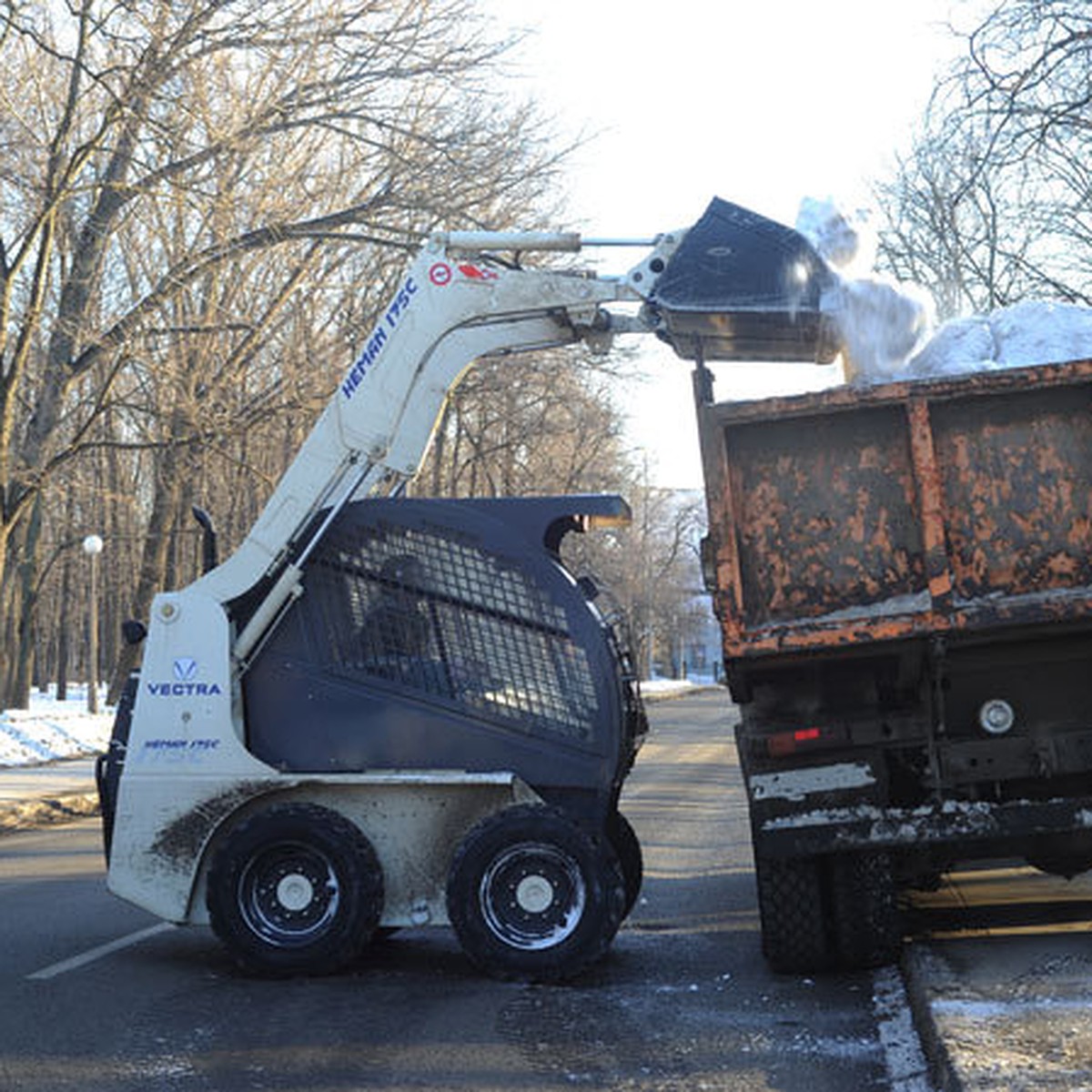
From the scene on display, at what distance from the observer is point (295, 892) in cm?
775

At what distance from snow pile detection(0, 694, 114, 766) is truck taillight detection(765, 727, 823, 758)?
56.0 ft

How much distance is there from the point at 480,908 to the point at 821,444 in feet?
8.89

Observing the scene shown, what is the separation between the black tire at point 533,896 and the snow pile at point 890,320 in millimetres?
2827

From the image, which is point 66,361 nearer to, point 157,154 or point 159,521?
point 157,154

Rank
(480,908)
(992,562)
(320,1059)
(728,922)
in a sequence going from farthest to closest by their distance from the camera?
(728,922)
(480,908)
(992,562)
(320,1059)

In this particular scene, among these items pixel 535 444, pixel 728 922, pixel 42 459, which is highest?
pixel 535 444

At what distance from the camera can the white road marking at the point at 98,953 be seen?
7773 millimetres

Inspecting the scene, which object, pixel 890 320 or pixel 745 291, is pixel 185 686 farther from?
pixel 890 320

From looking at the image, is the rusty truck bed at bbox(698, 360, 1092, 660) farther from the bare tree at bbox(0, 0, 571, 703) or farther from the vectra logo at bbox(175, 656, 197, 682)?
the bare tree at bbox(0, 0, 571, 703)

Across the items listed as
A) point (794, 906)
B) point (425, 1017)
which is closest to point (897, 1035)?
point (794, 906)

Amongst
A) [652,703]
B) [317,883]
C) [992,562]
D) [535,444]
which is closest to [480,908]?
[317,883]

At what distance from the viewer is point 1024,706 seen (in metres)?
7.41

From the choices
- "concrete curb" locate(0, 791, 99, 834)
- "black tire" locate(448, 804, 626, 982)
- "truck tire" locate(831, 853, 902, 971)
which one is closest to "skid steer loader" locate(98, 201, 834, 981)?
"black tire" locate(448, 804, 626, 982)

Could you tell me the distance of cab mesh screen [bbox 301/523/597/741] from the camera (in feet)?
25.8
